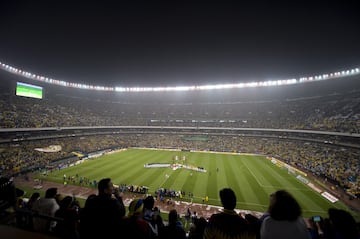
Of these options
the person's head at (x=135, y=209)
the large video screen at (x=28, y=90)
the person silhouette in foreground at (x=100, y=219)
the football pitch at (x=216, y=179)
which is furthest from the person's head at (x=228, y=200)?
the large video screen at (x=28, y=90)

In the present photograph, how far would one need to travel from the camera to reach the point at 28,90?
41.8 m

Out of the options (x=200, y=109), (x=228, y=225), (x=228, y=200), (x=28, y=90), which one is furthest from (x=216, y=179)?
(x=28, y=90)

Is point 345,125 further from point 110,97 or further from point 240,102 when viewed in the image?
point 110,97

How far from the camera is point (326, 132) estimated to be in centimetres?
3422

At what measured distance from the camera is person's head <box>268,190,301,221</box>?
225 cm

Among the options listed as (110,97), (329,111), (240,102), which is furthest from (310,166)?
(110,97)

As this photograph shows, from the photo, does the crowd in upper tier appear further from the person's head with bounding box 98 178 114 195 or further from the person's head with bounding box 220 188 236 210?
the person's head with bounding box 98 178 114 195

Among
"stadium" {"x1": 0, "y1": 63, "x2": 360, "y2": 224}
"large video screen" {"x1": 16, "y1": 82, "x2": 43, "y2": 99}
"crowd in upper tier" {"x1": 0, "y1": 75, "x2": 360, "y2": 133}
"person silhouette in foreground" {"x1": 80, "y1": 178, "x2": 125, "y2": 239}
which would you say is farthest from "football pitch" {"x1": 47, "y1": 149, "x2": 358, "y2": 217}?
"large video screen" {"x1": 16, "y1": 82, "x2": 43, "y2": 99}

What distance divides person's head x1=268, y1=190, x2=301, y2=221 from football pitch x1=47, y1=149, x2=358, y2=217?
1652cm

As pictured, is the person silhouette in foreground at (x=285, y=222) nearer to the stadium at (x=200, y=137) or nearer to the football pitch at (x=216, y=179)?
the stadium at (x=200, y=137)

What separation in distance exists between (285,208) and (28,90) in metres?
56.6

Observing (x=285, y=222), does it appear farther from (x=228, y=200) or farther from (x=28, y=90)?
(x=28, y=90)

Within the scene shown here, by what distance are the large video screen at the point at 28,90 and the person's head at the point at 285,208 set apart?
54393 millimetres

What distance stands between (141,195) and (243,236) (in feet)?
61.1
